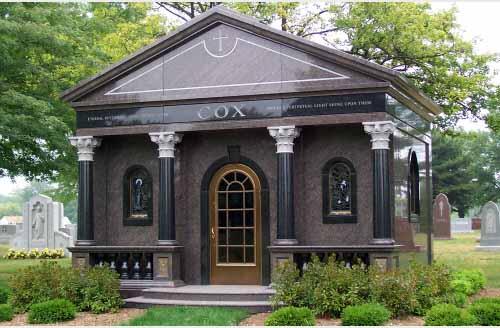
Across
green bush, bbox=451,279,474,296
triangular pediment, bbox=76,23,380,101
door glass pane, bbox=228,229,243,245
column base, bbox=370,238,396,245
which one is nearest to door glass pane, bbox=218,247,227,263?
door glass pane, bbox=228,229,243,245

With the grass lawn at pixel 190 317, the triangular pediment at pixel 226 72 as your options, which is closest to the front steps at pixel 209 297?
the grass lawn at pixel 190 317

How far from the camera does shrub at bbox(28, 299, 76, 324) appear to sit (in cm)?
1362

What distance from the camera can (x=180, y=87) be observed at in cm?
1653

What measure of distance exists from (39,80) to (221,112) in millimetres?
7903

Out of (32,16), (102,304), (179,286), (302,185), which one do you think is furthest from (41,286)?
(32,16)

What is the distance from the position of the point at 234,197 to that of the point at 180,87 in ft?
8.33

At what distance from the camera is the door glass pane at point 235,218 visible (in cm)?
1661

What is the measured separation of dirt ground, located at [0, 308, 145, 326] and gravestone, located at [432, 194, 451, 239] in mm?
30526

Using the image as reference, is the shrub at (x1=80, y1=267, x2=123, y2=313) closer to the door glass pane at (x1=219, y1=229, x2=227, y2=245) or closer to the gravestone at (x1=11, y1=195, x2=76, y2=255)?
the door glass pane at (x1=219, y1=229, x2=227, y2=245)

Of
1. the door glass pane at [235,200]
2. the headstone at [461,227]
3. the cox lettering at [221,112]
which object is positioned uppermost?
the cox lettering at [221,112]

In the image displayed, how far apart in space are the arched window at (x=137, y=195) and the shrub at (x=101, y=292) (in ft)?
7.15

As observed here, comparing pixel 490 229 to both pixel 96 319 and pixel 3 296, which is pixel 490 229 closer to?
pixel 96 319

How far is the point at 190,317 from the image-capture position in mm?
13258

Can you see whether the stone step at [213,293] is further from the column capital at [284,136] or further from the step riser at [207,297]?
the column capital at [284,136]
